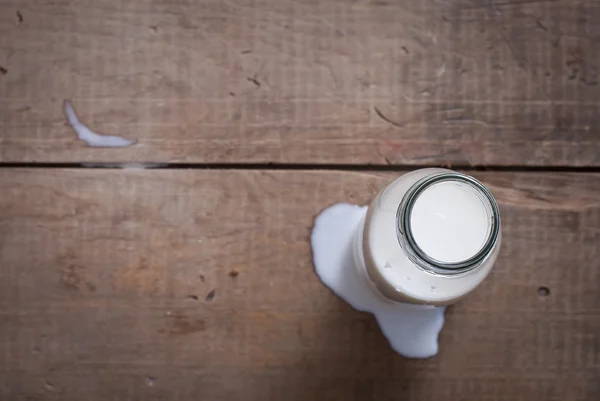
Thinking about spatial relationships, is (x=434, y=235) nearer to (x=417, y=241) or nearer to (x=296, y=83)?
(x=417, y=241)

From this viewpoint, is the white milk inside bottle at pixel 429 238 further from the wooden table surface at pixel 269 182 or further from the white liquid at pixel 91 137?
the white liquid at pixel 91 137

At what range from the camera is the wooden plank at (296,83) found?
1.77ft

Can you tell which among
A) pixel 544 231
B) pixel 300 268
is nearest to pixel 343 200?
pixel 300 268

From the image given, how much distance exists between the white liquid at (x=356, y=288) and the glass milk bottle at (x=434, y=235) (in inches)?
2.7

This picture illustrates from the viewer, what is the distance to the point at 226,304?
53 centimetres

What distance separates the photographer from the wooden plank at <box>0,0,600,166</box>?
21.2 inches

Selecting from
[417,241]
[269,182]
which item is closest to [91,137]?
[269,182]

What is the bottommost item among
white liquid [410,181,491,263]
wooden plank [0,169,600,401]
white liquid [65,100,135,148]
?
wooden plank [0,169,600,401]

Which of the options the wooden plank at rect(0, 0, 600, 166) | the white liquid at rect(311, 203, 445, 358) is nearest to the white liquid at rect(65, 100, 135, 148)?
the wooden plank at rect(0, 0, 600, 166)

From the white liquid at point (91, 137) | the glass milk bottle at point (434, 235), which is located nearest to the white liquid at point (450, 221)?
the glass milk bottle at point (434, 235)

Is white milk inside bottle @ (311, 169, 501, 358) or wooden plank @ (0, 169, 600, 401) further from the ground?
white milk inside bottle @ (311, 169, 501, 358)

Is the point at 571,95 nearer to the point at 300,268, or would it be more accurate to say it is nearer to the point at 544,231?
the point at 544,231

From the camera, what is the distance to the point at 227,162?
0.54 metres

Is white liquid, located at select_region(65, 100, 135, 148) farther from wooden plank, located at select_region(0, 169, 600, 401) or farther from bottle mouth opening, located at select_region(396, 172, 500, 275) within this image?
bottle mouth opening, located at select_region(396, 172, 500, 275)
